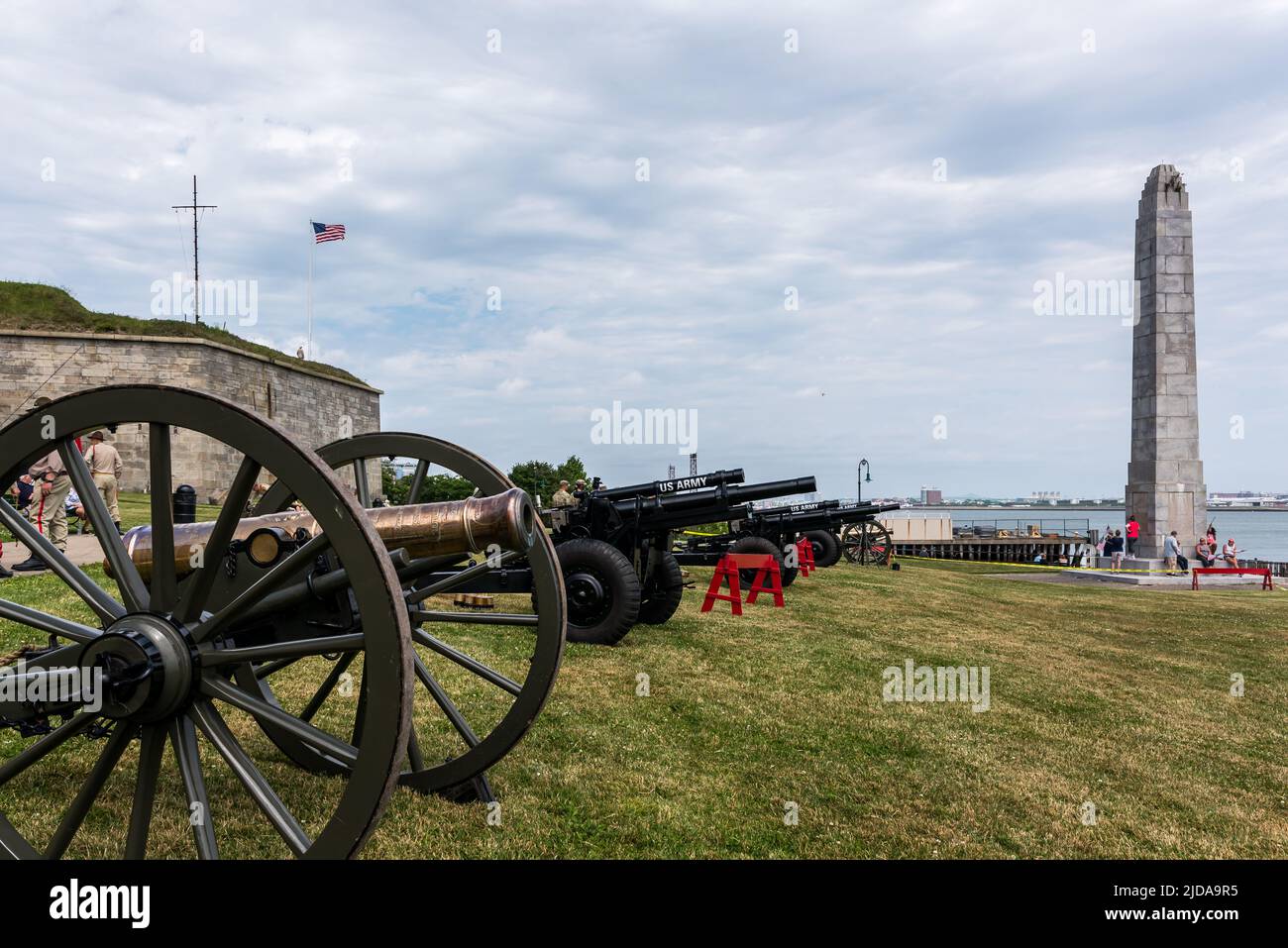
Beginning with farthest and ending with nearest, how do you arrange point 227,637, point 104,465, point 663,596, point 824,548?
point 824,548 → point 104,465 → point 663,596 → point 227,637

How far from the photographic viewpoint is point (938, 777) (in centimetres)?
543

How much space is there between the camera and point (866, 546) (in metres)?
25.8

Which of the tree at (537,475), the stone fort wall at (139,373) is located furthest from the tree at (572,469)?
the stone fort wall at (139,373)

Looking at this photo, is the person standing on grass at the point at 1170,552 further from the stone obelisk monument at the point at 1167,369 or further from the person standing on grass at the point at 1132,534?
the person standing on grass at the point at 1132,534

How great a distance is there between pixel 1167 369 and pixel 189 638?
2770 cm

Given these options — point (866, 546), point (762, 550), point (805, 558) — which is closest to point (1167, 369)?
point (866, 546)

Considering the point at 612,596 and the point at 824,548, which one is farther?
the point at 824,548

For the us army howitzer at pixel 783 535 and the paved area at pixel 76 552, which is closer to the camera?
the paved area at pixel 76 552

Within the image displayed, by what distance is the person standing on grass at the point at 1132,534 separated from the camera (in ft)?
86.5

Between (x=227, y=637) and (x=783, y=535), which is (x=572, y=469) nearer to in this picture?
(x=783, y=535)

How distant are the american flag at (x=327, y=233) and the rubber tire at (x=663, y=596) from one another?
30253mm

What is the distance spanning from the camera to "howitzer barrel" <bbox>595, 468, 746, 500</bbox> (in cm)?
1042

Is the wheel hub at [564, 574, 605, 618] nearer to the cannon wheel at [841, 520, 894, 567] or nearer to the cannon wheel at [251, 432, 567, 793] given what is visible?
the cannon wheel at [251, 432, 567, 793]
